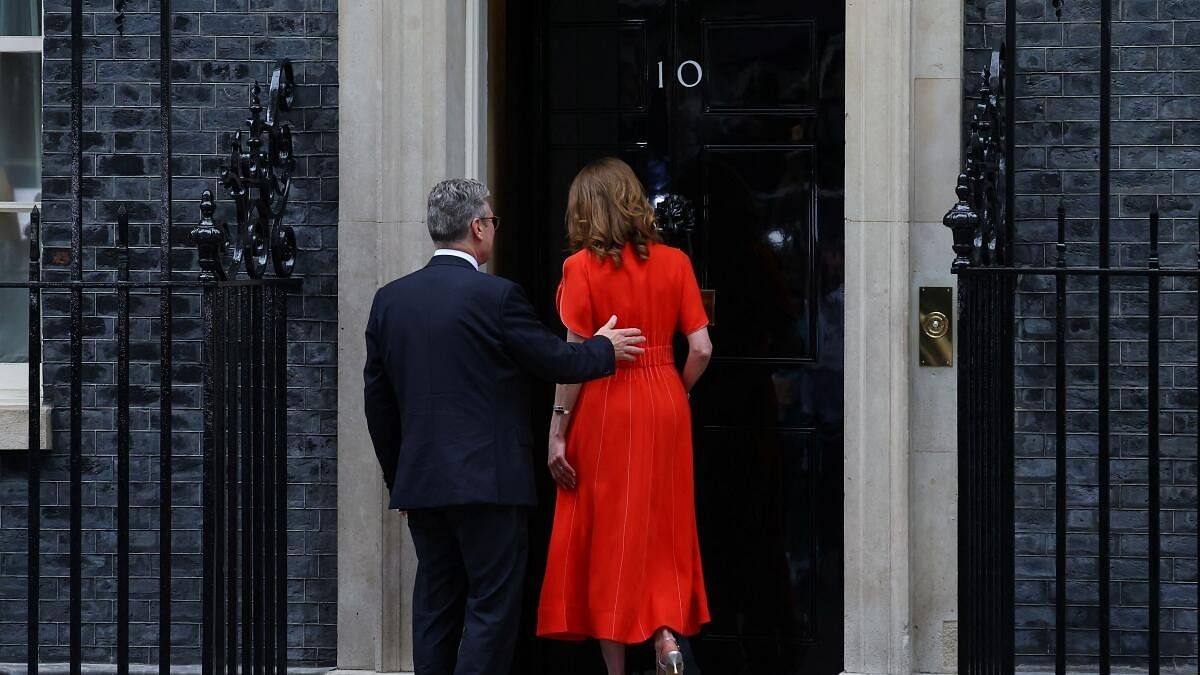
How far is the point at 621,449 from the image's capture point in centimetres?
527

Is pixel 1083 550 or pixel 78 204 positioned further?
pixel 1083 550

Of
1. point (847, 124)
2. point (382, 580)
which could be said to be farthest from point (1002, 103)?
point (382, 580)

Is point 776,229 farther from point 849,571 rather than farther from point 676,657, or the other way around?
point 676,657

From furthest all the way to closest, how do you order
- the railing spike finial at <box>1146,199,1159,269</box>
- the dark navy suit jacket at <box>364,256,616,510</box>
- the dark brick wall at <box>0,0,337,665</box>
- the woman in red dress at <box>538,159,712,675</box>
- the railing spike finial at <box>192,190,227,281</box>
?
the dark brick wall at <box>0,0,337,665</box>
the woman in red dress at <box>538,159,712,675</box>
the dark navy suit jacket at <box>364,256,616,510</box>
the railing spike finial at <box>192,190,227,281</box>
the railing spike finial at <box>1146,199,1159,269</box>

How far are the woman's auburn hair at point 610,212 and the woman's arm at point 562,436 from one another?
33cm

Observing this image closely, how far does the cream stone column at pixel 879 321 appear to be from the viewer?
550 centimetres

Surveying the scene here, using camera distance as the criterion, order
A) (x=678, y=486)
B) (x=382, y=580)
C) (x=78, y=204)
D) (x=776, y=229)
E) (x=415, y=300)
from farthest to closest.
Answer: (x=776, y=229) < (x=382, y=580) < (x=678, y=486) < (x=415, y=300) < (x=78, y=204)

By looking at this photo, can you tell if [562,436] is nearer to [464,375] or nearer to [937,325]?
[464,375]

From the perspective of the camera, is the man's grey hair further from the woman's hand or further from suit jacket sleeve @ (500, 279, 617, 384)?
the woman's hand

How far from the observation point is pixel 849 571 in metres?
5.58

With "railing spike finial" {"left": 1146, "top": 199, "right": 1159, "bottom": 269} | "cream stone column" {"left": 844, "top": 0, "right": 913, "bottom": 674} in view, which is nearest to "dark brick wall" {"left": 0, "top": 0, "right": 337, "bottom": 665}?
"cream stone column" {"left": 844, "top": 0, "right": 913, "bottom": 674}

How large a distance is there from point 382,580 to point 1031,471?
2257 millimetres

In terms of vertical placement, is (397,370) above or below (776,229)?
below

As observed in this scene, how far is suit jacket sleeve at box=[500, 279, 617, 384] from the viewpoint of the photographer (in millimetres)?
4871
